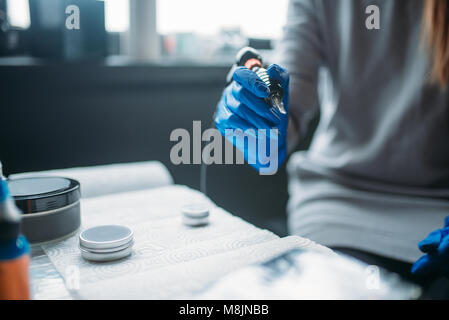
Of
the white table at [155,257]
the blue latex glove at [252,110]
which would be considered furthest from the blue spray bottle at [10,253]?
the blue latex glove at [252,110]

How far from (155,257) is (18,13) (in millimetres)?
1099

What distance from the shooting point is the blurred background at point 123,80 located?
1169 millimetres

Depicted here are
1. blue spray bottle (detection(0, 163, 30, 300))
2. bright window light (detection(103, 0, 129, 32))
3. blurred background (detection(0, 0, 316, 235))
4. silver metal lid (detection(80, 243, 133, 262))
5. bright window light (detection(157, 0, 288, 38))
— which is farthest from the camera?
bright window light (detection(157, 0, 288, 38))

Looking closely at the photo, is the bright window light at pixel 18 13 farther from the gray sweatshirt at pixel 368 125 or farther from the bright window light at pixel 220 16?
the gray sweatshirt at pixel 368 125

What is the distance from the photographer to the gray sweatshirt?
2.68 ft

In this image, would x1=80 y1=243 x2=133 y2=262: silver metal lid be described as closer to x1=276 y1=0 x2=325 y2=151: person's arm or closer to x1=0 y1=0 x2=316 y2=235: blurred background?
x1=276 y1=0 x2=325 y2=151: person's arm

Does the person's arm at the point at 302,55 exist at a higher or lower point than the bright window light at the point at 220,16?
lower

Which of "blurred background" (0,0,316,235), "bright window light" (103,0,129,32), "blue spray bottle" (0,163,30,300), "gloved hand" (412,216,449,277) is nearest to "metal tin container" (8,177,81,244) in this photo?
"blue spray bottle" (0,163,30,300)

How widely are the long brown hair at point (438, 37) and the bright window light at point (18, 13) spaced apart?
1.08m

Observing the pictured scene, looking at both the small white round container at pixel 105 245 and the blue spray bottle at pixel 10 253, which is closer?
the blue spray bottle at pixel 10 253

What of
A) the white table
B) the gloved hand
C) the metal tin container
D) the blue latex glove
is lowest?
the gloved hand
